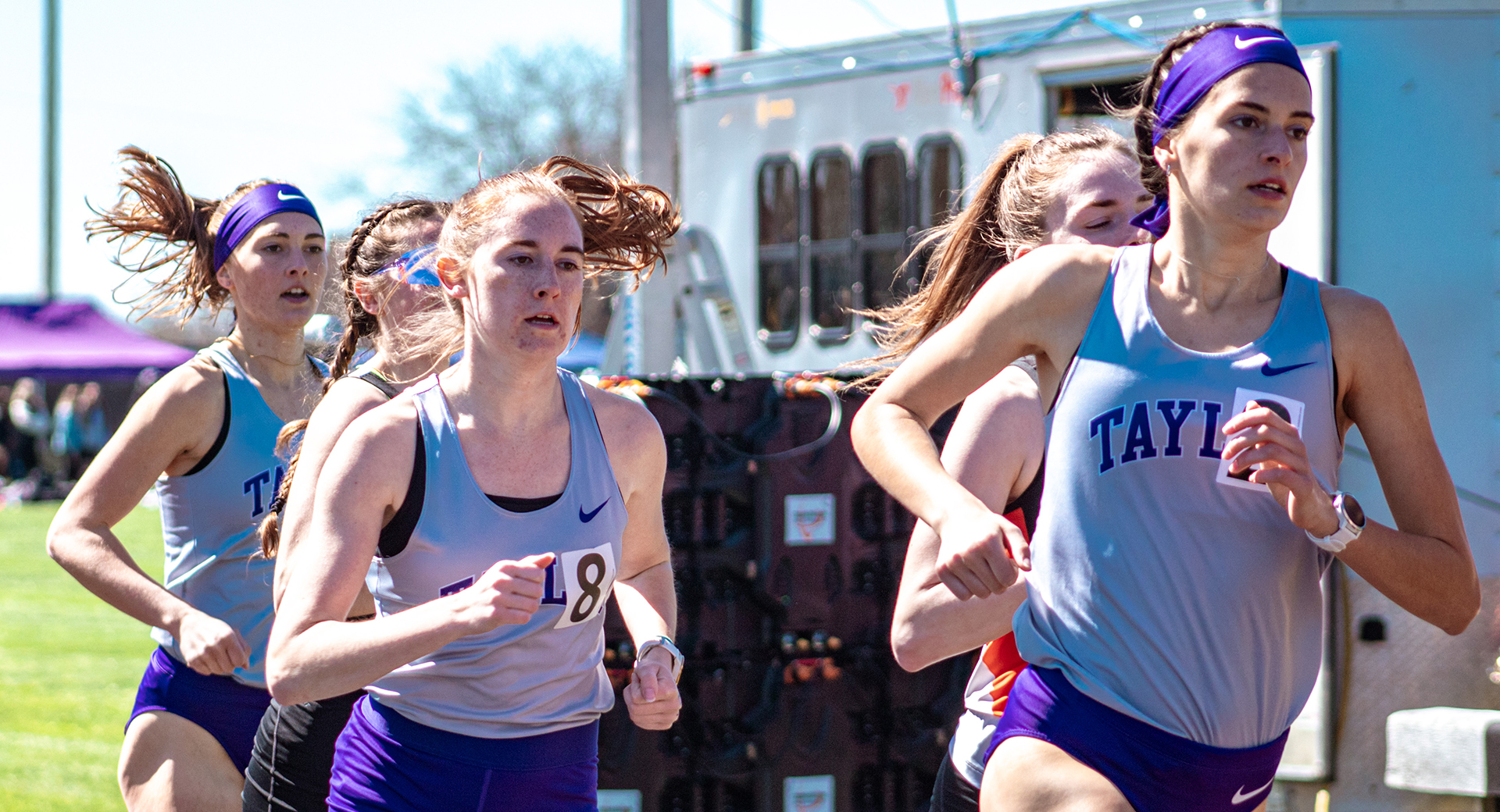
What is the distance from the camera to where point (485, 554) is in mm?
2809

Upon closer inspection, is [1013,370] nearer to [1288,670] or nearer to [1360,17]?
[1288,670]

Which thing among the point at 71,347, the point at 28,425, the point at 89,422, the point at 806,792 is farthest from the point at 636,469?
the point at 71,347

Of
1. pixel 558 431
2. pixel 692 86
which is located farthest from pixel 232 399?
pixel 692 86

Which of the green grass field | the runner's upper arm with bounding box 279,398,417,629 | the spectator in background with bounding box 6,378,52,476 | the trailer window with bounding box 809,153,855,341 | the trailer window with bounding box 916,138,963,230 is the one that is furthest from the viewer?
the spectator in background with bounding box 6,378,52,476

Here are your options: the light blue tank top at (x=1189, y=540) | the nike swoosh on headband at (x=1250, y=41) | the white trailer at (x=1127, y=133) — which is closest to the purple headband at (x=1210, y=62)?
the nike swoosh on headband at (x=1250, y=41)

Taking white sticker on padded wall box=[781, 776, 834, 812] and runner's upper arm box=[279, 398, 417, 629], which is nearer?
runner's upper arm box=[279, 398, 417, 629]

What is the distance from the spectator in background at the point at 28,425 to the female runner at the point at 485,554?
27.6m

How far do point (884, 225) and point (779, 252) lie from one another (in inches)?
30.3

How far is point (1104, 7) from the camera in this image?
6684mm

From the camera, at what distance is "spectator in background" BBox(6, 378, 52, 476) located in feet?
92.1

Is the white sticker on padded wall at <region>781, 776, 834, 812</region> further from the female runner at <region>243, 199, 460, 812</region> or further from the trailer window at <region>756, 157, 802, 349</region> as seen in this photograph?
the trailer window at <region>756, 157, 802, 349</region>

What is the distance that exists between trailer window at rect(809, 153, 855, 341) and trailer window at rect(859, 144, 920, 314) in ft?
0.31

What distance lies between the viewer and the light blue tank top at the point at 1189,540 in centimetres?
238

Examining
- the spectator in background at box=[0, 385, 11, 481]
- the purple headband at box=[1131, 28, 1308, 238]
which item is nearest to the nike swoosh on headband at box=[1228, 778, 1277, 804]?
the purple headband at box=[1131, 28, 1308, 238]
